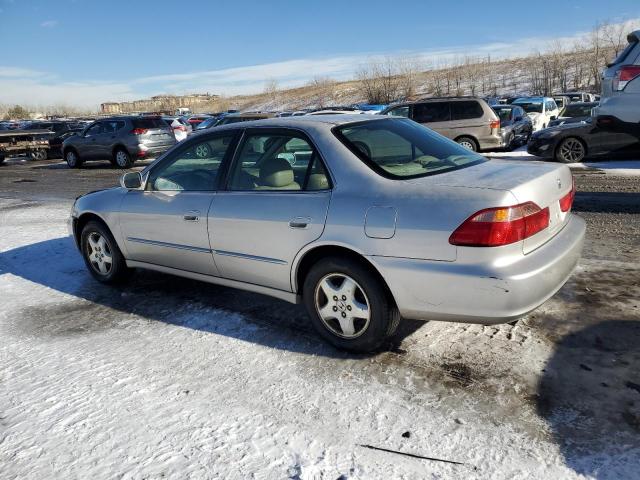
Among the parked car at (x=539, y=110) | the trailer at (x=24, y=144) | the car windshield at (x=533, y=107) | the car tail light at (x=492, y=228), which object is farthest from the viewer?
the trailer at (x=24, y=144)

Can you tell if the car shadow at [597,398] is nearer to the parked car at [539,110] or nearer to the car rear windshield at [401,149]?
the car rear windshield at [401,149]

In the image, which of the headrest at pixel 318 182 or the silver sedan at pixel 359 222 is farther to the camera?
the headrest at pixel 318 182

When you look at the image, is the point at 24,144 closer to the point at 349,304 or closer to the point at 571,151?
the point at 571,151

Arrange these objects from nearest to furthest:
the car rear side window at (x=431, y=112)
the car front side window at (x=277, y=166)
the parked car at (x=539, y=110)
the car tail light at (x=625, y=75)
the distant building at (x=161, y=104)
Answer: the car front side window at (x=277, y=166) < the car tail light at (x=625, y=75) < the car rear side window at (x=431, y=112) < the parked car at (x=539, y=110) < the distant building at (x=161, y=104)

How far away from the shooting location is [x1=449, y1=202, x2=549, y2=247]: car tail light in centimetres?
292

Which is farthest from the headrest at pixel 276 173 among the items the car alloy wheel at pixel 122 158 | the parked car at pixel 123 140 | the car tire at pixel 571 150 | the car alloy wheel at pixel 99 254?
the car alloy wheel at pixel 122 158

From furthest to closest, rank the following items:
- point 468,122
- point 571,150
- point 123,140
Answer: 1. point 123,140
2. point 468,122
3. point 571,150

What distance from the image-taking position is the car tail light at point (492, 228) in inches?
115

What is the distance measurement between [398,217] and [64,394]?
2198 mm

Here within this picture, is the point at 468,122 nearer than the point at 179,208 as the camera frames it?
No

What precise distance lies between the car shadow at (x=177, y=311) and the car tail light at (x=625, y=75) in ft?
19.0

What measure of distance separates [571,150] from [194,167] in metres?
10.6

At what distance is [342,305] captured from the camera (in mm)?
3494

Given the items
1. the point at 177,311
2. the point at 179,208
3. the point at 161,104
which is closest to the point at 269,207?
the point at 179,208
